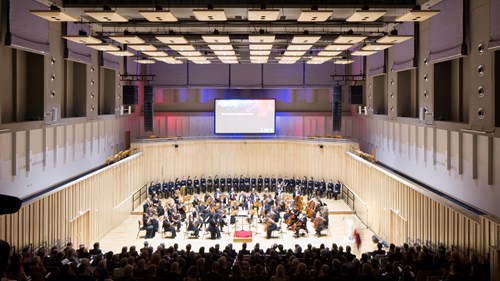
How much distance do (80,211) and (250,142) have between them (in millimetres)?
14003

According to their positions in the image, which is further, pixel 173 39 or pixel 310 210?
pixel 310 210

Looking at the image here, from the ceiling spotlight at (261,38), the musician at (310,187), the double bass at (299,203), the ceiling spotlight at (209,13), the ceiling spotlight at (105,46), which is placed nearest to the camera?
the ceiling spotlight at (209,13)

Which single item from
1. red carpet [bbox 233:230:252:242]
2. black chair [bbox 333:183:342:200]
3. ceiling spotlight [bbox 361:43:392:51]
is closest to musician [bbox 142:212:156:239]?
red carpet [bbox 233:230:252:242]

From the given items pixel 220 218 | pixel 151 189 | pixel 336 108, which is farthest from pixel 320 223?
pixel 151 189

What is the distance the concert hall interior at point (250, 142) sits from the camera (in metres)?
10.7

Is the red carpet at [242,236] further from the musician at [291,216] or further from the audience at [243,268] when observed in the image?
the audience at [243,268]

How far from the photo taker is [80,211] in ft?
52.5

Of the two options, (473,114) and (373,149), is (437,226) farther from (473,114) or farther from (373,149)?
(373,149)

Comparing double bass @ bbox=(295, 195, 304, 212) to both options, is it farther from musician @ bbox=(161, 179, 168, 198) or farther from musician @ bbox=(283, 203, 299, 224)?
musician @ bbox=(161, 179, 168, 198)

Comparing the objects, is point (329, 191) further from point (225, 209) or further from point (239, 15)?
point (239, 15)

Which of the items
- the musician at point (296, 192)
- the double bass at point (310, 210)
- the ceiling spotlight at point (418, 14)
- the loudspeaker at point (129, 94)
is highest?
the ceiling spotlight at point (418, 14)

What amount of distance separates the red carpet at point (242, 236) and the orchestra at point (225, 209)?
655mm

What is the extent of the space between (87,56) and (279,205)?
31.7 feet

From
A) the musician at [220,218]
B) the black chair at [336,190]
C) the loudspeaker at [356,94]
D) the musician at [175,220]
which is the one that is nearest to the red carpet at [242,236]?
the musician at [220,218]
